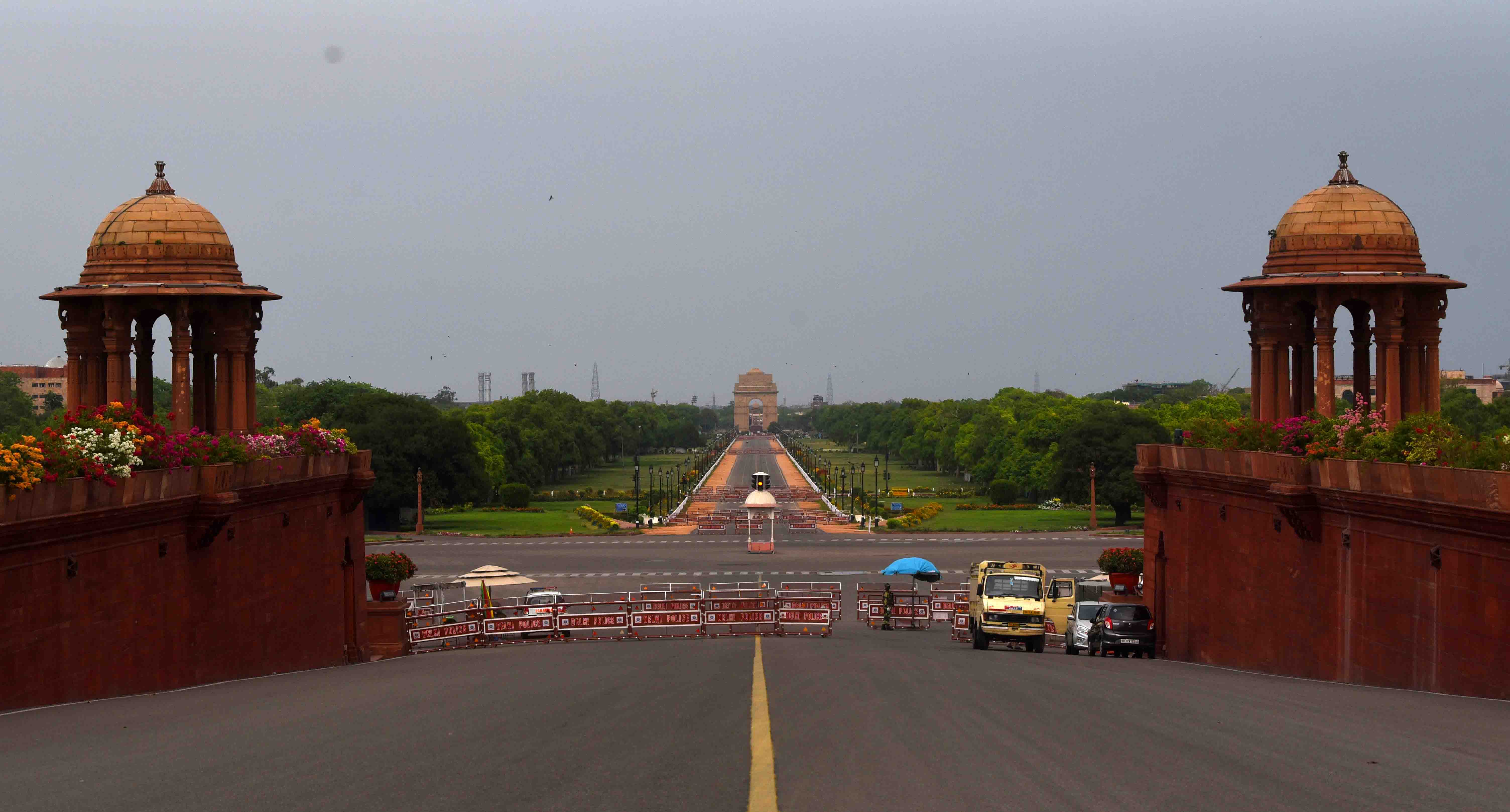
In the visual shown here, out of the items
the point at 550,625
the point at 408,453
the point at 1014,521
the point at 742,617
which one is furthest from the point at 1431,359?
the point at 408,453

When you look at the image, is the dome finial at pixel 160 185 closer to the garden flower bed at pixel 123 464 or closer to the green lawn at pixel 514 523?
the garden flower bed at pixel 123 464

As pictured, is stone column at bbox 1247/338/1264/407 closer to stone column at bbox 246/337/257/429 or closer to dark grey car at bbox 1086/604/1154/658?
dark grey car at bbox 1086/604/1154/658

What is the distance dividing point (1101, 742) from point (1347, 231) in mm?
23080

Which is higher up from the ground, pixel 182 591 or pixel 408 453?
pixel 408 453

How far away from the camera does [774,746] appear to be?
401 inches

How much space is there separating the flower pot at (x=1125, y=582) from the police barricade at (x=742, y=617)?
9363 mm

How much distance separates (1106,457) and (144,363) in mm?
56733

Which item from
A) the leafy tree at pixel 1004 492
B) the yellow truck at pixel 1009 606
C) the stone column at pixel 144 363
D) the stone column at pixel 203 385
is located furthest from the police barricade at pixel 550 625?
the leafy tree at pixel 1004 492

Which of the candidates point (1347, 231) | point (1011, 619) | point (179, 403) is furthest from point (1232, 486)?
point (179, 403)

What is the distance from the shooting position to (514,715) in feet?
40.1

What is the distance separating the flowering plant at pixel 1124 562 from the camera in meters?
35.2

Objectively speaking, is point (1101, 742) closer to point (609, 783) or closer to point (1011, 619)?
point (609, 783)

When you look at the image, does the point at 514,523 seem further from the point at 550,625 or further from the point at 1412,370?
the point at 1412,370

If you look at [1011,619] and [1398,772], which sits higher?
[1398,772]
